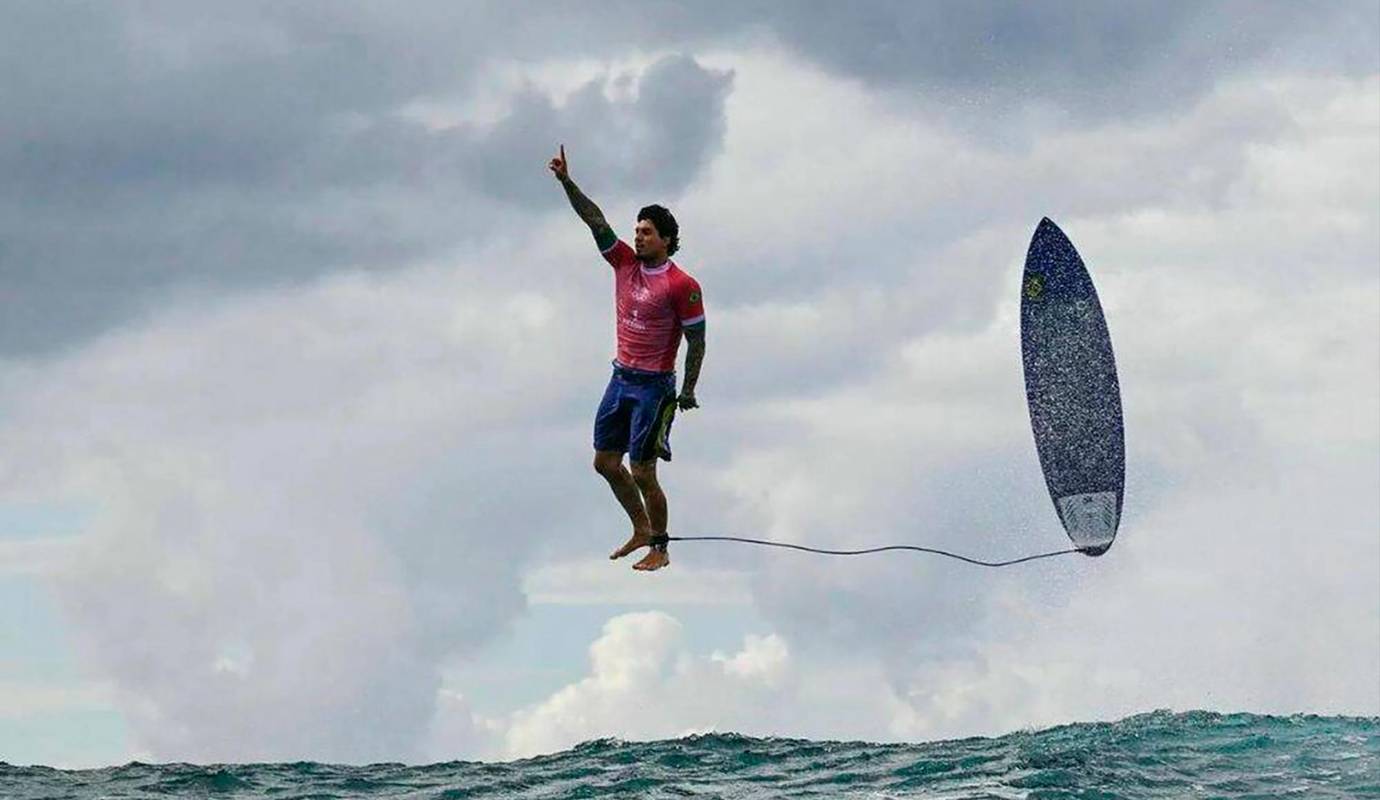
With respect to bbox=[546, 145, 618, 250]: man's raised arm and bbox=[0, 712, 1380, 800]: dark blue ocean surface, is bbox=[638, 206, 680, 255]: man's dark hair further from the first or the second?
bbox=[0, 712, 1380, 800]: dark blue ocean surface

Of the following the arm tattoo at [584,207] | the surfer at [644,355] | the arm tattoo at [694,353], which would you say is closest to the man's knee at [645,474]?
the surfer at [644,355]

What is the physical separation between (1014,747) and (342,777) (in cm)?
803

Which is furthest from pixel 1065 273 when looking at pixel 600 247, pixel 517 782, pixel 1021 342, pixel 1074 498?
pixel 517 782

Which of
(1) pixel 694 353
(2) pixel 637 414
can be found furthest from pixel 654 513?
(1) pixel 694 353

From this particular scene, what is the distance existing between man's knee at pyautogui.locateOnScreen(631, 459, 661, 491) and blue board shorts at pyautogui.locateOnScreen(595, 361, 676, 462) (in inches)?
2.5

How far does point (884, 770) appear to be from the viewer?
17.9 meters

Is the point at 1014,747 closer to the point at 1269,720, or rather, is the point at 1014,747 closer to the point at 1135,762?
the point at 1135,762

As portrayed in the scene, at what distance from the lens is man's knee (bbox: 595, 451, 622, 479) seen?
1789 centimetres

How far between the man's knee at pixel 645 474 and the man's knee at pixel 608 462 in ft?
0.62

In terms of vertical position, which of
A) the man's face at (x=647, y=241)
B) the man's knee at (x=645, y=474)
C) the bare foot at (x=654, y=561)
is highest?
the man's face at (x=647, y=241)

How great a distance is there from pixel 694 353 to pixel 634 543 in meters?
2.34

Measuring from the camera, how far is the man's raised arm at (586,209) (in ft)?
56.4

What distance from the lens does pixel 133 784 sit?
19203 millimetres

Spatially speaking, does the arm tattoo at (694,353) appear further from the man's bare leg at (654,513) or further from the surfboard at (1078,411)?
the surfboard at (1078,411)
